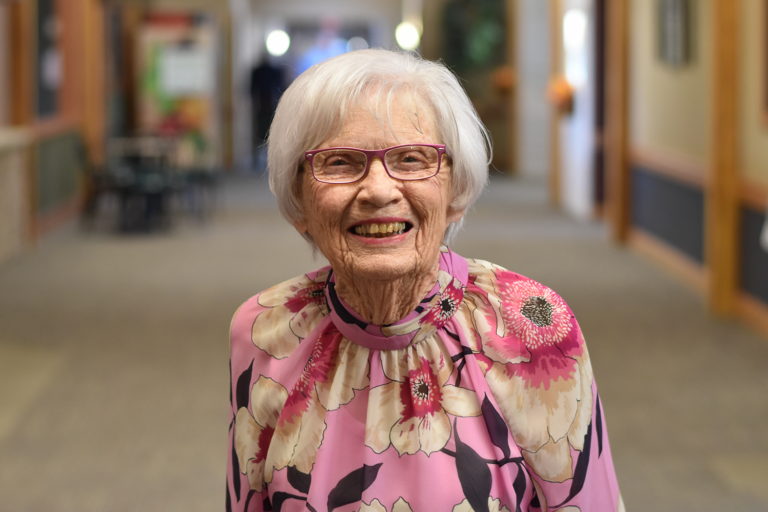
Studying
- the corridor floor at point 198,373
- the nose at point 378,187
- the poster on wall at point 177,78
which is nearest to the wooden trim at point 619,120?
the corridor floor at point 198,373

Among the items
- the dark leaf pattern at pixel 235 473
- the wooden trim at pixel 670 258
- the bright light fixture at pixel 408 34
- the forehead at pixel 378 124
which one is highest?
the bright light fixture at pixel 408 34

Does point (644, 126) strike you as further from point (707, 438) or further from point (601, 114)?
point (707, 438)

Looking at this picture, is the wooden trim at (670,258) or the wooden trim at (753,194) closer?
the wooden trim at (753,194)

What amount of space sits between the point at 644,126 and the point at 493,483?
673 centimetres

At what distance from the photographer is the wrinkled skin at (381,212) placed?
1.21 metres

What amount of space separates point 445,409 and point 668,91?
6.09 metres

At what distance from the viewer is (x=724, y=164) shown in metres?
5.46

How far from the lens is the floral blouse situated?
4.20ft

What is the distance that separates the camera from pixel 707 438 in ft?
12.0

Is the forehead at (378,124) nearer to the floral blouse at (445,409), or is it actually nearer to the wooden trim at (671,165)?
the floral blouse at (445,409)

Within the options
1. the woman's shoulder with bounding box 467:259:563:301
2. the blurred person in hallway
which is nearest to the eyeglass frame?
the woman's shoulder with bounding box 467:259:563:301

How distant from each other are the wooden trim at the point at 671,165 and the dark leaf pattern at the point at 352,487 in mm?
5330

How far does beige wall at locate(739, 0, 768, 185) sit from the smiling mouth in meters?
4.31

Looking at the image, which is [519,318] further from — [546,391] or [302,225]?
[302,225]
